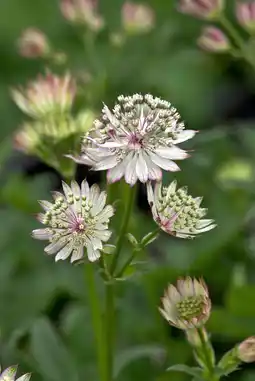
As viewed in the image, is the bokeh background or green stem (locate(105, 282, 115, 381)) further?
the bokeh background

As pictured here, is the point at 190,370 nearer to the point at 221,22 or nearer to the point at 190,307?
the point at 190,307

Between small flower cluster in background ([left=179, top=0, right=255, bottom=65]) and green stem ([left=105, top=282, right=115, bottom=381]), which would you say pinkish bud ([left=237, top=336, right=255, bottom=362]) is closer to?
green stem ([left=105, top=282, right=115, bottom=381])

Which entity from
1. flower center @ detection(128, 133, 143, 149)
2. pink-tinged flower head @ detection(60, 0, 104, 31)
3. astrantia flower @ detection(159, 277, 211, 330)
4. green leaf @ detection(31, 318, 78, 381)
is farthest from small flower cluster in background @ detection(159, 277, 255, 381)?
pink-tinged flower head @ detection(60, 0, 104, 31)

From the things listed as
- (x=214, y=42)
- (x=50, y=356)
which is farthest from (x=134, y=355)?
(x=214, y=42)

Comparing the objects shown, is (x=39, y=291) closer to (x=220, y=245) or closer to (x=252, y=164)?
(x=220, y=245)

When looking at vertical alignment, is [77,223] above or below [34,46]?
below
